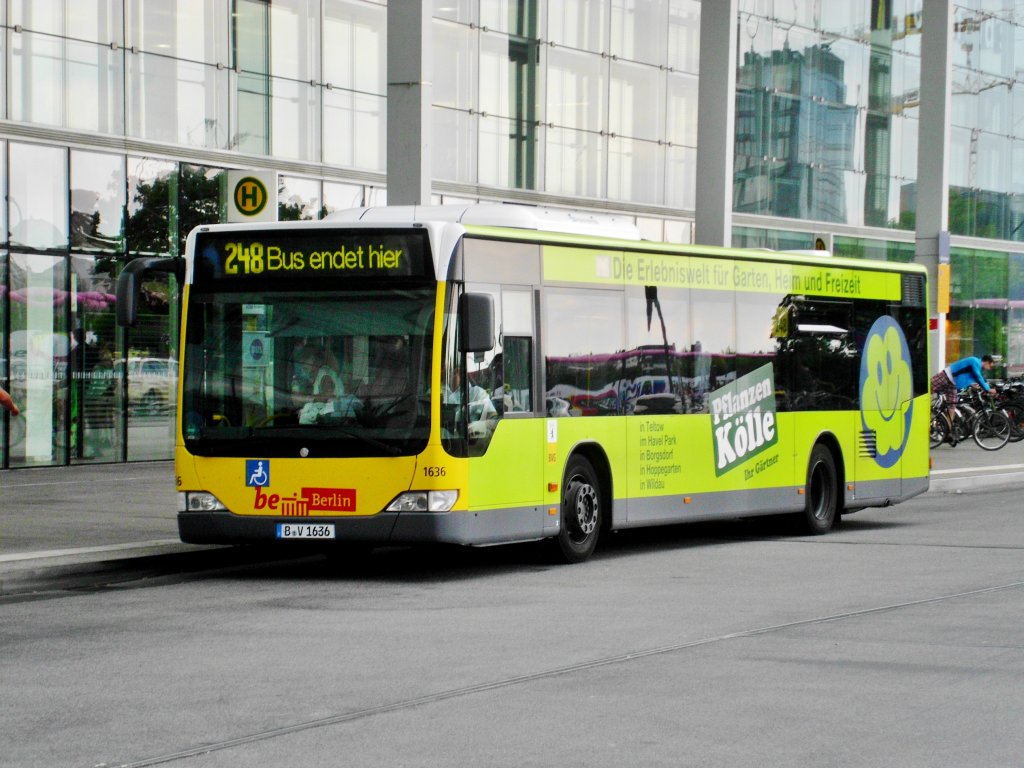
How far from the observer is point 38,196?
24031 millimetres

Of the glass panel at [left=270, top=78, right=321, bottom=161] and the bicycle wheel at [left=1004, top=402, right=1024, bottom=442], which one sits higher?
the glass panel at [left=270, top=78, right=321, bottom=161]

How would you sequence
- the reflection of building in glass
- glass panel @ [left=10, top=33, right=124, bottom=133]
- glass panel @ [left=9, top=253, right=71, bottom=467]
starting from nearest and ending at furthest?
glass panel @ [left=10, top=33, right=124, bottom=133]
glass panel @ [left=9, top=253, right=71, bottom=467]
the reflection of building in glass

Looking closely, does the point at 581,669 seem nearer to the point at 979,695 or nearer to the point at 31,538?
the point at 979,695

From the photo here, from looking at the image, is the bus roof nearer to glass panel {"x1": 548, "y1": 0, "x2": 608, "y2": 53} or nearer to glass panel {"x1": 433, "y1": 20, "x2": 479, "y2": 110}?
glass panel {"x1": 433, "y1": 20, "x2": 479, "y2": 110}

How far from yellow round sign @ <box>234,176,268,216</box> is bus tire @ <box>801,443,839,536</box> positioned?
6.15 metres

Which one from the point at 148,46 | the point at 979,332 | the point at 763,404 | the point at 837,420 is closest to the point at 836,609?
the point at 763,404

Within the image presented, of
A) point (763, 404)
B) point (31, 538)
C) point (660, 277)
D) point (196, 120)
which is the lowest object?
point (31, 538)

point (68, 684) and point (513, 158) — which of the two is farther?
point (513, 158)

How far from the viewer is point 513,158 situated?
32.6 m

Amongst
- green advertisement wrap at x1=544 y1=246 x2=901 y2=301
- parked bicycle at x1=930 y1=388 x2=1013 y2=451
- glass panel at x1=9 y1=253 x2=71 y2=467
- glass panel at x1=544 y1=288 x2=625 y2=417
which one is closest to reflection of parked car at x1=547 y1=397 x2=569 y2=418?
glass panel at x1=544 y1=288 x2=625 y2=417

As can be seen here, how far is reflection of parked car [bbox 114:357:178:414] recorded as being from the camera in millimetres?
25609

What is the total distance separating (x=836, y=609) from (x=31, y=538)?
7.13 meters

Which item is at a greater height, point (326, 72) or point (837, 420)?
point (326, 72)

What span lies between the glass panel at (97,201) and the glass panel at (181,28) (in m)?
1.93
